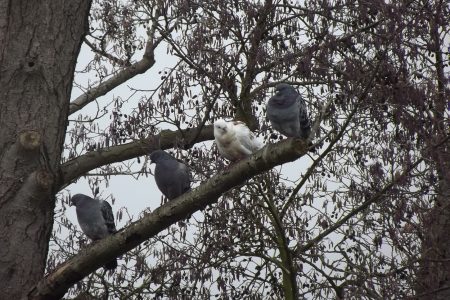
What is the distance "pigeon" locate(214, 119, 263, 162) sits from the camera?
4809 mm

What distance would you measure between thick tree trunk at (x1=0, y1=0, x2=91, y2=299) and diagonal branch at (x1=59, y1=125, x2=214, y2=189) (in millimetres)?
1508

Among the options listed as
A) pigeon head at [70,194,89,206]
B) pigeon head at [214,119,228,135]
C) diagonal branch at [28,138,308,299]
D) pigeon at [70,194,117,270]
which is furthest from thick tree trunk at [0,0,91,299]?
pigeon head at [70,194,89,206]

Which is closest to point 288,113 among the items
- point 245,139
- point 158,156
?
point 245,139

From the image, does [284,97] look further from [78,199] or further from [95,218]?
[78,199]

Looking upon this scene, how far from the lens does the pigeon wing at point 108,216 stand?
5695 mm

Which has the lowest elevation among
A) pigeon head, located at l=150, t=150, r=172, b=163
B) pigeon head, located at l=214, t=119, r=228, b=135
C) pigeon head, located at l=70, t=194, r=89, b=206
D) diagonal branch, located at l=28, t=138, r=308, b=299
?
diagonal branch, located at l=28, t=138, r=308, b=299

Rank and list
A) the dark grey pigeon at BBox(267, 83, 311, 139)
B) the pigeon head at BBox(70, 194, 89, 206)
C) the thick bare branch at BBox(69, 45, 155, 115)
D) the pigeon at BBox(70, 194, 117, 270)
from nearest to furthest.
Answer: the dark grey pigeon at BBox(267, 83, 311, 139), the pigeon at BBox(70, 194, 117, 270), the pigeon head at BBox(70, 194, 89, 206), the thick bare branch at BBox(69, 45, 155, 115)

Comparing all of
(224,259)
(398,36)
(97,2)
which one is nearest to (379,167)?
(398,36)

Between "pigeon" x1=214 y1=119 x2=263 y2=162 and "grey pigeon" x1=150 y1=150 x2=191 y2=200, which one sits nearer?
"pigeon" x1=214 y1=119 x2=263 y2=162

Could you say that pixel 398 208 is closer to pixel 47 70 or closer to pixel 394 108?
pixel 394 108

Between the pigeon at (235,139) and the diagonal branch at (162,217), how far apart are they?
58.7 inches

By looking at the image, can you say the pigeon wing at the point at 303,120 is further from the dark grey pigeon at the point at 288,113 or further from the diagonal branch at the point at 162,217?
the diagonal branch at the point at 162,217

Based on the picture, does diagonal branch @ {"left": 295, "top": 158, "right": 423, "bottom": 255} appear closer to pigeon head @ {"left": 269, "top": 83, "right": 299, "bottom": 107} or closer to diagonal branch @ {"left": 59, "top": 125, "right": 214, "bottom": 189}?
pigeon head @ {"left": 269, "top": 83, "right": 299, "bottom": 107}

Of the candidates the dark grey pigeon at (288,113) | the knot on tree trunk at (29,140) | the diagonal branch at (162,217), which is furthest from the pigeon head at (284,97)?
the knot on tree trunk at (29,140)
